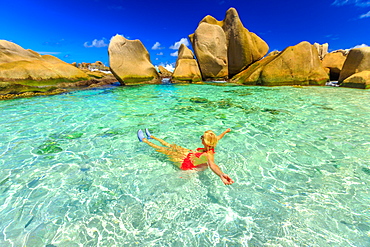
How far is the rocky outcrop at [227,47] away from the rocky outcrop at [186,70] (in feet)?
2.93

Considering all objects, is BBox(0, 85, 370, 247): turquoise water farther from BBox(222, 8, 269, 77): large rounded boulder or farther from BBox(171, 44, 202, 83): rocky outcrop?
BBox(222, 8, 269, 77): large rounded boulder

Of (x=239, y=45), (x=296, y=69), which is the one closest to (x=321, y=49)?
(x=239, y=45)

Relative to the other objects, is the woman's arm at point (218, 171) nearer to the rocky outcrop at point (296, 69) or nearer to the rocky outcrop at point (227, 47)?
the rocky outcrop at point (296, 69)

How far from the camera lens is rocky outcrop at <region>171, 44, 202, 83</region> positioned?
2033 centimetres

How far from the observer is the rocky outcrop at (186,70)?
2033 cm

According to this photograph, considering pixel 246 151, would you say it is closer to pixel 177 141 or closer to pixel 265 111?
pixel 177 141

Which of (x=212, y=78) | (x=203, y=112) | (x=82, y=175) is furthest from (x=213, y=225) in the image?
(x=212, y=78)

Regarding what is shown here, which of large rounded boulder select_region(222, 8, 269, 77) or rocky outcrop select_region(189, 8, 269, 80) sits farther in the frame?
large rounded boulder select_region(222, 8, 269, 77)

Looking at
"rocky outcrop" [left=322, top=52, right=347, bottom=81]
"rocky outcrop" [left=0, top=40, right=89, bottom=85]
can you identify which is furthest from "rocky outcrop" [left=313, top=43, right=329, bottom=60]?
"rocky outcrop" [left=0, top=40, right=89, bottom=85]

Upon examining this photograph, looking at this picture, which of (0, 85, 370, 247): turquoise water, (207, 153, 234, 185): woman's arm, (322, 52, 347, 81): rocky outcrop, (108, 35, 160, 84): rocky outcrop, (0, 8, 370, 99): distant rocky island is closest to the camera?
(0, 85, 370, 247): turquoise water

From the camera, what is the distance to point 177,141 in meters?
4.61

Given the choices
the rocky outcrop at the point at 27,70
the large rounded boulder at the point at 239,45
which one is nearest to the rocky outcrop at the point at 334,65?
the large rounded boulder at the point at 239,45

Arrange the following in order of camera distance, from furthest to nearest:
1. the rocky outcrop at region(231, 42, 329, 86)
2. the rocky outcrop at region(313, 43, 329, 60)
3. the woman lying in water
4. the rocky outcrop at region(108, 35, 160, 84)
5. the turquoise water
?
the rocky outcrop at region(313, 43, 329, 60), the rocky outcrop at region(108, 35, 160, 84), the rocky outcrop at region(231, 42, 329, 86), the woman lying in water, the turquoise water

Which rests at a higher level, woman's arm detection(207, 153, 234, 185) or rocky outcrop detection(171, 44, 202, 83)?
rocky outcrop detection(171, 44, 202, 83)
